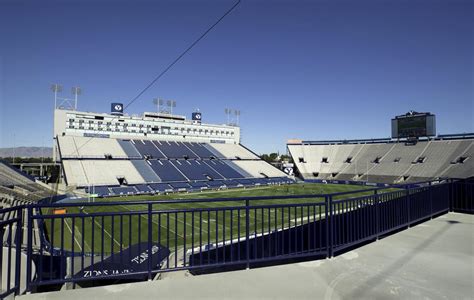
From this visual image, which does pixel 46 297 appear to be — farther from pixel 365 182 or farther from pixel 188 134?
pixel 188 134

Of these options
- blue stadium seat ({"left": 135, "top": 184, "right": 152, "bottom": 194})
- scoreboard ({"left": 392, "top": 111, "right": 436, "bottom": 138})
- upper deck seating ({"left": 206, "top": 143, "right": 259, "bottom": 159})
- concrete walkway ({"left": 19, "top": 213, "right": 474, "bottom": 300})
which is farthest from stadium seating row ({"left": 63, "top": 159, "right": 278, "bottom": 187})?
concrete walkway ({"left": 19, "top": 213, "right": 474, "bottom": 300})

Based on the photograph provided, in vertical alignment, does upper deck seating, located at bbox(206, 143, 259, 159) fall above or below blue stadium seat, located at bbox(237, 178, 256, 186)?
above

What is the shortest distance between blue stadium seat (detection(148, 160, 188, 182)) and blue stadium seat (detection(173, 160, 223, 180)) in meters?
1.20

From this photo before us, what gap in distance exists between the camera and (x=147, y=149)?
53.0 metres

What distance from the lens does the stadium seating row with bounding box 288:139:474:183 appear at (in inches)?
1786

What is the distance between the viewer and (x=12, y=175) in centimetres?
3453

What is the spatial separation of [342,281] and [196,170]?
46256 millimetres

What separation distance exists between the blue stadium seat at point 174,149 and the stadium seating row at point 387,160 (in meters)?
25.7

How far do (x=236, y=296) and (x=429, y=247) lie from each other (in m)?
4.17

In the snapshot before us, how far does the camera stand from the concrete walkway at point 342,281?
3518 mm

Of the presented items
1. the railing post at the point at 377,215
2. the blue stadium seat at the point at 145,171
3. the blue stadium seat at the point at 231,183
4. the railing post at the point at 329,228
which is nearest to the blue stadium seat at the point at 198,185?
the blue stadium seat at the point at 231,183

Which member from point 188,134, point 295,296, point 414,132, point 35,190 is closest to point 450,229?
point 295,296

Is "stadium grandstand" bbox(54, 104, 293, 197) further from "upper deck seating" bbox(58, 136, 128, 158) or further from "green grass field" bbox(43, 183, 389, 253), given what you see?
"green grass field" bbox(43, 183, 389, 253)

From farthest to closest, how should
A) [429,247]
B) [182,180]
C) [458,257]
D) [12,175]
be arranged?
[182,180]
[12,175]
[429,247]
[458,257]
